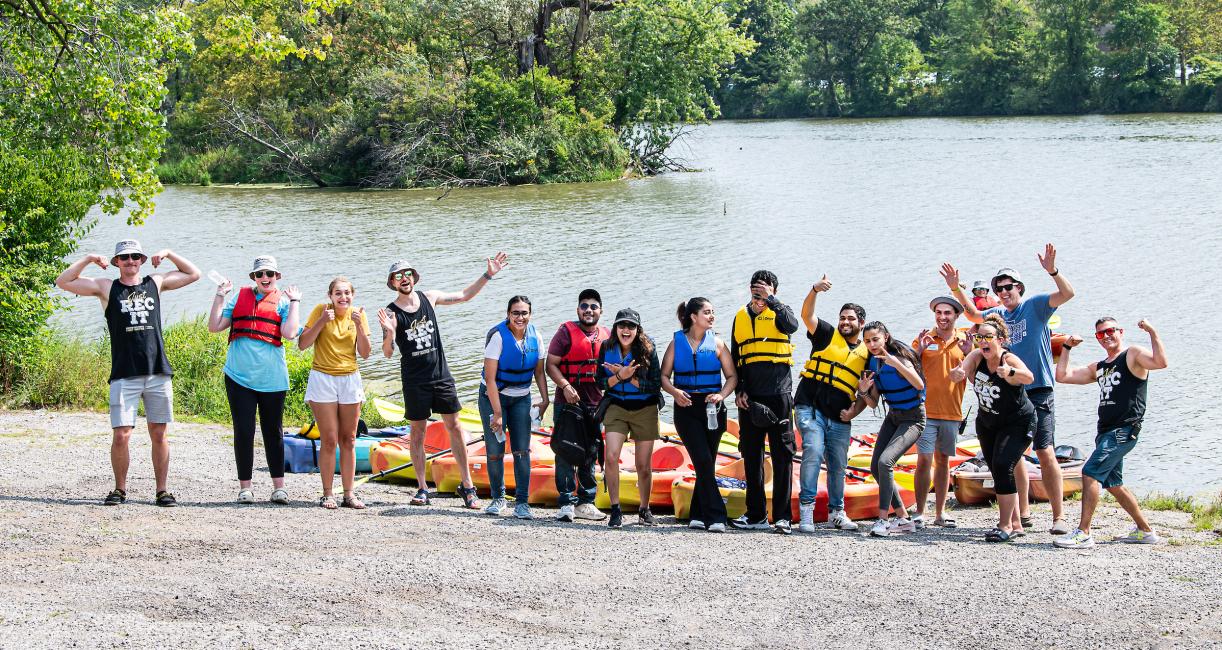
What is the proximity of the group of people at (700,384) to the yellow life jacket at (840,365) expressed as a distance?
1cm

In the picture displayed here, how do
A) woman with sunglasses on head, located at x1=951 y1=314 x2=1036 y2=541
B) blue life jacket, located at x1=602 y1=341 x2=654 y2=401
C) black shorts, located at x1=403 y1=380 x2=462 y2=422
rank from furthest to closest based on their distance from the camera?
black shorts, located at x1=403 y1=380 x2=462 y2=422, blue life jacket, located at x1=602 y1=341 x2=654 y2=401, woman with sunglasses on head, located at x1=951 y1=314 x2=1036 y2=541

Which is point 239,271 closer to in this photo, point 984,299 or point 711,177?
point 984,299

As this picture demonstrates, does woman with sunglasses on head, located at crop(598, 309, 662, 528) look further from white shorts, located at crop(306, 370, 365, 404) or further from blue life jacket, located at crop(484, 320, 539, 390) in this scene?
white shorts, located at crop(306, 370, 365, 404)

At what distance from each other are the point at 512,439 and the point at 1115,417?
174 inches

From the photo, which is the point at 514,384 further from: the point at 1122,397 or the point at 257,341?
the point at 1122,397

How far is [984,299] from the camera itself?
10422 millimetres

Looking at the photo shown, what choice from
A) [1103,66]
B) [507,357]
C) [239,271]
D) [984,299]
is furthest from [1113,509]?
[1103,66]

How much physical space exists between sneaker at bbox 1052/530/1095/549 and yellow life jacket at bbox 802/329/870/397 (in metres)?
1.78

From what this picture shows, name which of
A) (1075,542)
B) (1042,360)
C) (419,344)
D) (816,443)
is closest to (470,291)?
(419,344)

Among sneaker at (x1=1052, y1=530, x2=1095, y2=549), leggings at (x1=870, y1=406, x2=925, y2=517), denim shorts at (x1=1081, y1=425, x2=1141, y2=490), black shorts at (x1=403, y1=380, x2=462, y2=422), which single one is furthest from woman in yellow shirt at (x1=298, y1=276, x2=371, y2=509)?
denim shorts at (x1=1081, y1=425, x2=1141, y2=490)

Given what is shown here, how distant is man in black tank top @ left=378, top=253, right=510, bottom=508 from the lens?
9445 millimetres

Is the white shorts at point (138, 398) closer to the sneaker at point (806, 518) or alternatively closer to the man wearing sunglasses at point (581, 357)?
the man wearing sunglasses at point (581, 357)

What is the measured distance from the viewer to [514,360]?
30.7 feet

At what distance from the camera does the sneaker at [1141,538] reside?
902 cm
